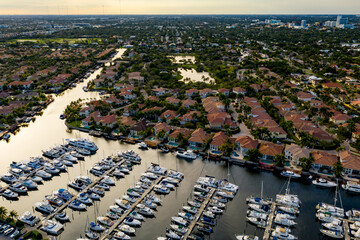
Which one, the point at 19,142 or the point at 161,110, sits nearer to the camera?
the point at 19,142

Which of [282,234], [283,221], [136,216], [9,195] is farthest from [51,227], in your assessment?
[283,221]

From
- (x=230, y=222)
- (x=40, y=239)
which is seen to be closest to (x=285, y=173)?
(x=230, y=222)

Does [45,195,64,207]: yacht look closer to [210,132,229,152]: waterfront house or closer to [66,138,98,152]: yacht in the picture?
[66,138,98,152]: yacht

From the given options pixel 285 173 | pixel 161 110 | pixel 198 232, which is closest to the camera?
pixel 198 232

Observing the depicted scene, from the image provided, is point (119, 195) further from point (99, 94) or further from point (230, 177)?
point (99, 94)

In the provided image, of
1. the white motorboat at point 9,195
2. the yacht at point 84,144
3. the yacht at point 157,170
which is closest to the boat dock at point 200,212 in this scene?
the yacht at point 157,170

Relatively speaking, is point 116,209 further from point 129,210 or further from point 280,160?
point 280,160

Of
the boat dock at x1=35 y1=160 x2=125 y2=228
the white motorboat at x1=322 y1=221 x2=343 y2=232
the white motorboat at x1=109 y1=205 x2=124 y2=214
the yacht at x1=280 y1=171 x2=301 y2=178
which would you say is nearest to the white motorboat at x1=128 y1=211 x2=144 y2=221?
the white motorboat at x1=109 y1=205 x2=124 y2=214
